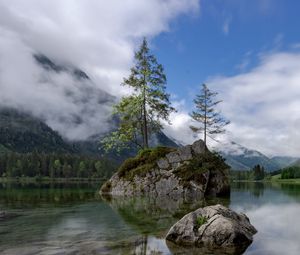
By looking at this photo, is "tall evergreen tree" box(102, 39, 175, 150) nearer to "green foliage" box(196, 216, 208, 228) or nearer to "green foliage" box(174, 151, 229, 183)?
"green foliage" box(174, 151, 229, 183)

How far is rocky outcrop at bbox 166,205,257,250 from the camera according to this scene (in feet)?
64.3

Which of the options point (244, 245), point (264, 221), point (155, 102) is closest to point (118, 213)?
point (264, 221)

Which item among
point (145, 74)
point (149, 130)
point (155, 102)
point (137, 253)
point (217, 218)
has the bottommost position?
point (137, 253)

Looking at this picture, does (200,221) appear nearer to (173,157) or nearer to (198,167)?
(198,167)

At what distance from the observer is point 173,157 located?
58.4 m

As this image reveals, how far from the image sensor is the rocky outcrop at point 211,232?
19.6 metres

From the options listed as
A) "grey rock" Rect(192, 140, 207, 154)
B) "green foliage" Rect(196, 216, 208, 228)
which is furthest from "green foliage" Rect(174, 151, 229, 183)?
"green foliage" Rect(196, 216, 208, 228)

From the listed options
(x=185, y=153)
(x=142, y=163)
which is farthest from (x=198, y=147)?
(x=142, y=163)

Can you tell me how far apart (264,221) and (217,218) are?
8855 millimetres

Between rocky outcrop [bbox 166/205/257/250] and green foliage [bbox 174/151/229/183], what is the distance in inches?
1286

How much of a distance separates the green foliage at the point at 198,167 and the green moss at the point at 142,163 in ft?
15.1

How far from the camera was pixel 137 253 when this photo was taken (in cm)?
1736

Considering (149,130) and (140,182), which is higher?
(149,130)

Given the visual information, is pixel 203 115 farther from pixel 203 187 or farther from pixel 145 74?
pixel 203 187
